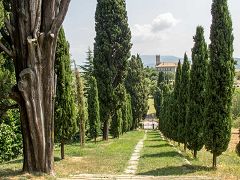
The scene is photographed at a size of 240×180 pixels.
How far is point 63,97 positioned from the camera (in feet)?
63.6

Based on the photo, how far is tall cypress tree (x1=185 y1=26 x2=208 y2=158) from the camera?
74.9ft

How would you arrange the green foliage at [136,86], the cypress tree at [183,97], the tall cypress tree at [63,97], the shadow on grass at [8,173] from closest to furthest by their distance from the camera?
the shadow on grass at [8,173]
the tall cypress tree at [63,97]
the cypress tree at [183,97]
the green foliage at [136,86]

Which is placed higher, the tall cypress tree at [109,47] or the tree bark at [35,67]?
the tall cypress tree at [109,47]

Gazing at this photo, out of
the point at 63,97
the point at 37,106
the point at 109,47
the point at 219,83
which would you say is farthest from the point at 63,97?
the point at 109,47

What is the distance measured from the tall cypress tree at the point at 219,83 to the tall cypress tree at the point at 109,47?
22.3m

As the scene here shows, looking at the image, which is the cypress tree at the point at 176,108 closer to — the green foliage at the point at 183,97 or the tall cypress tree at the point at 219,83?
the green foliage at the point at 183,97

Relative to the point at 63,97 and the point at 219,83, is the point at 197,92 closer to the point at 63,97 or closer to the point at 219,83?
the point at 219,83

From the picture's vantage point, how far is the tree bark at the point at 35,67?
1353cm

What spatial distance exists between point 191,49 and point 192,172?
9647 mm

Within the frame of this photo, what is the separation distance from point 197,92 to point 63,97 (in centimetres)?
793

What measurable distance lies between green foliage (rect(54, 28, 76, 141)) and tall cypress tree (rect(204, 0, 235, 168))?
656cm

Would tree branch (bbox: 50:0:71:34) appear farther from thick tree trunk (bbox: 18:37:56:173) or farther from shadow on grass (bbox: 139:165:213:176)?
shadow on grass (bbox: 139:165:213:176)

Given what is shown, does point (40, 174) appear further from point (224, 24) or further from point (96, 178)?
point (224, 24)

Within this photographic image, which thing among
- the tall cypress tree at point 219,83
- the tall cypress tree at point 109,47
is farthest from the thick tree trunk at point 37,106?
the tall cypress tree at point 109,47
